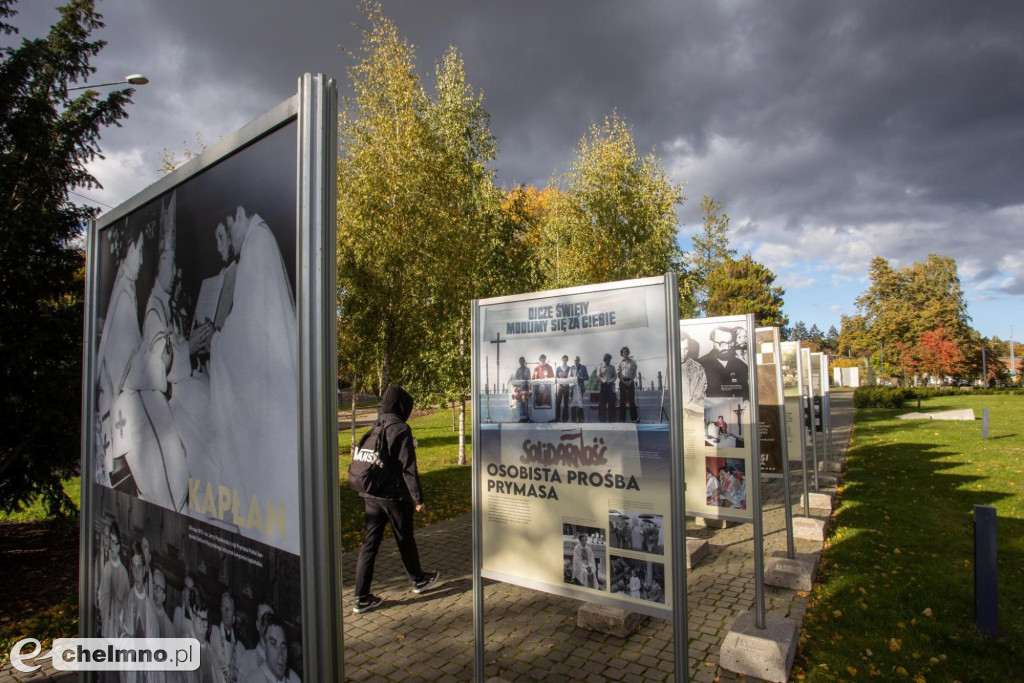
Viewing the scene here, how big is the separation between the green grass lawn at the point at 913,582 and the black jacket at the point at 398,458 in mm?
3278

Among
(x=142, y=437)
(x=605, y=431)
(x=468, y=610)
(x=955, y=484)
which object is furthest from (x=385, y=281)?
(x=955, y=484)

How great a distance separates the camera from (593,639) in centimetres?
441

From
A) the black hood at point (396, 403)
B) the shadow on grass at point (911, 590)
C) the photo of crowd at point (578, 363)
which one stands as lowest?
the shadow on grass at point (911, 590)

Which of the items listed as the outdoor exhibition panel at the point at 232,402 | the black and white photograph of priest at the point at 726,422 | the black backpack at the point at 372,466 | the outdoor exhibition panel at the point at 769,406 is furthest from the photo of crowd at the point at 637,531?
the outdoor exhibition panel at the point at 769,406

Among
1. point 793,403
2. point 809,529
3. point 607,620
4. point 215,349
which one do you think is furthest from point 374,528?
point 793,403

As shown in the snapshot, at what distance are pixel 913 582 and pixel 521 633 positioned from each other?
4002 mm

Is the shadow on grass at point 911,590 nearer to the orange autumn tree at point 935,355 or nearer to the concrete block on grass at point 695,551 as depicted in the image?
the concrete block on grass at point 695,551

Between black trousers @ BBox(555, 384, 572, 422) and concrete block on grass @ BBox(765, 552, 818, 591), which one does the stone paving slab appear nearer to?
concrete block on grass @ BBox(765, 552, 818, 591)

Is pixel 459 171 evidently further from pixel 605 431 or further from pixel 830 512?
pixel 605 431

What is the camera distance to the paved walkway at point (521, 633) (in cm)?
392

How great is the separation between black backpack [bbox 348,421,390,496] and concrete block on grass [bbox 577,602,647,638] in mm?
2052

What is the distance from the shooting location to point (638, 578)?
2863 mm

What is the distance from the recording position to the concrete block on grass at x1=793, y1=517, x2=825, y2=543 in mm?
6906

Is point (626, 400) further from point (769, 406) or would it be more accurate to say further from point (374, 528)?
point (769, 406)
